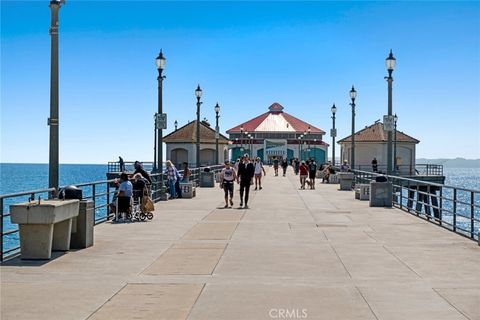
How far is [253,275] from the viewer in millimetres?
9906

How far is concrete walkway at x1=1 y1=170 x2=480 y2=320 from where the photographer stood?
306 inches

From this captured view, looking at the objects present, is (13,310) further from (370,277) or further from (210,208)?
(210,208)

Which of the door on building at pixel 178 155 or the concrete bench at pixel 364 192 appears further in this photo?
the door on building at pixel 178 155

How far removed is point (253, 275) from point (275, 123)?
357 feet

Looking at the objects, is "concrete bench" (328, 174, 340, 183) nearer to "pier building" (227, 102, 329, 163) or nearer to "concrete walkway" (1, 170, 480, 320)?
"concrete walkway" (1, 170, 480, 320)

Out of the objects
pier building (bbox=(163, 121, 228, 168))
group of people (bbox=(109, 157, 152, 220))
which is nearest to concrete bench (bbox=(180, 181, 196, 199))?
group of people (bbox=(109, 157, 152, 220))

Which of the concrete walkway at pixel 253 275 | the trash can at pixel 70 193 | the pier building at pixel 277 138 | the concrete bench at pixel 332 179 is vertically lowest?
the concrete walkway at pixel 253 275

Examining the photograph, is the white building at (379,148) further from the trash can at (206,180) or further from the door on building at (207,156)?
the trash can at (206,180)

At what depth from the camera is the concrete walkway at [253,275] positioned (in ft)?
25.5

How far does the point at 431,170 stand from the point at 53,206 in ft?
208

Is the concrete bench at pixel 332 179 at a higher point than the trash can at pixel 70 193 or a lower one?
lower

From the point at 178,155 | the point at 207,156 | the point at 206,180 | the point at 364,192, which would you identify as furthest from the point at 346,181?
the point at 207,156

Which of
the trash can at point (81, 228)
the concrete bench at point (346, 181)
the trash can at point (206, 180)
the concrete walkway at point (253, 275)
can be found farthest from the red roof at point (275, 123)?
the trash can at point (81, 228)

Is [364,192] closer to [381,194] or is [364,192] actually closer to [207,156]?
[381,194]
